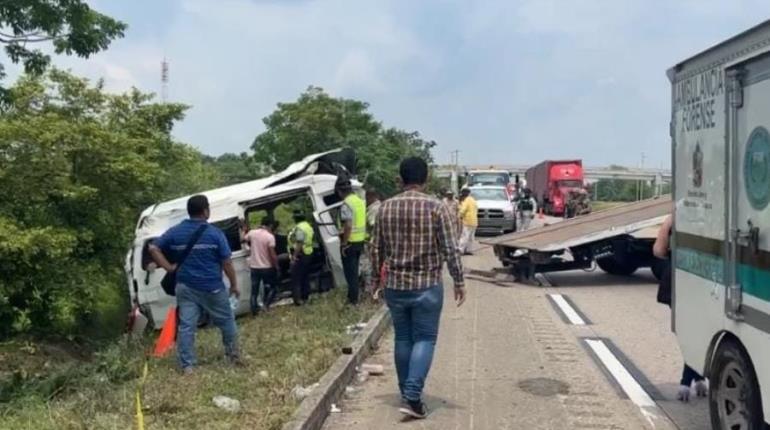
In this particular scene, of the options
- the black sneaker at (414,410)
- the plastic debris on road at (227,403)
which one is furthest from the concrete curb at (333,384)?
the black sneaker at (414,410)

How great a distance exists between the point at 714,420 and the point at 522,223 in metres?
22.1

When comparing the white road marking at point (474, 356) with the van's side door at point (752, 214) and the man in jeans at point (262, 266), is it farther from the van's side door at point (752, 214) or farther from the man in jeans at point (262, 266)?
the man in jeans at point (262, 266)

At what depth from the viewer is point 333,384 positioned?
23.3ft

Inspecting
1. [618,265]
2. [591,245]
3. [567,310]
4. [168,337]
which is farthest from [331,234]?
[618,265]

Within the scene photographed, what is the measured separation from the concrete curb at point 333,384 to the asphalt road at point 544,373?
12 cm

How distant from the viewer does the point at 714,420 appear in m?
5.55

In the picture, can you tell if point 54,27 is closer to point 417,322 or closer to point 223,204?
point 223,204

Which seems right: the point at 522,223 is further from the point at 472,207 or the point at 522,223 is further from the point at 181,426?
the point at 181,426

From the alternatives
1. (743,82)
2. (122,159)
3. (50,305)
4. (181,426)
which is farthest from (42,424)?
(122,159)

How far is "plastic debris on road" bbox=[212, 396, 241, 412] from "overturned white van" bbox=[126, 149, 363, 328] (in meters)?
6.62

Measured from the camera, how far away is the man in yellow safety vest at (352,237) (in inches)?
470

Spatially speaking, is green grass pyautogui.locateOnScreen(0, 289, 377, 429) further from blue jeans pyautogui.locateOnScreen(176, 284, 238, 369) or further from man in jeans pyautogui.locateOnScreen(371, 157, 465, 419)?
man in jeans pyautogui.locateOnScreen(371, 157, 465, 419)

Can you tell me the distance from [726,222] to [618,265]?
11.5m

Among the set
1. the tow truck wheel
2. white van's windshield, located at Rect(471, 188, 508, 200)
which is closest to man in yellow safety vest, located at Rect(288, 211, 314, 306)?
the tow truck wheel
